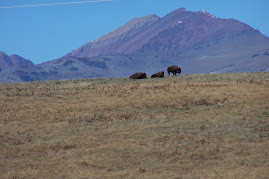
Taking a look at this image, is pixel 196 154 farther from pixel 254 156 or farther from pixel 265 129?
pixel 265 129

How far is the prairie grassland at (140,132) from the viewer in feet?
68.5

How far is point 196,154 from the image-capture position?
74.4 ft

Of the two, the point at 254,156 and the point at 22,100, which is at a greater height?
the point at 22,100

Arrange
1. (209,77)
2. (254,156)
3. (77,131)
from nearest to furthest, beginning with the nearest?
(254,156) → (77,131) → (209,77)

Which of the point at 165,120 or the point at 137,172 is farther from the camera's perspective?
the point at 165,120

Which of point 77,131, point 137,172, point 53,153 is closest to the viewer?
point 137,172

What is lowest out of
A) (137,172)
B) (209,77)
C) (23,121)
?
(137,172)

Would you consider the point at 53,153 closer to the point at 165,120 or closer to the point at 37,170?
the point at 37,170

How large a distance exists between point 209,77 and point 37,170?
38.8m

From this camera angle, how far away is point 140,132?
28500 mm

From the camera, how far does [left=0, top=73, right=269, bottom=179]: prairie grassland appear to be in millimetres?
20891

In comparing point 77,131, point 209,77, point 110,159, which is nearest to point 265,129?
point 110,159

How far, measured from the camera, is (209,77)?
186ft

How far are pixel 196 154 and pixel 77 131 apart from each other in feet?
34.1
